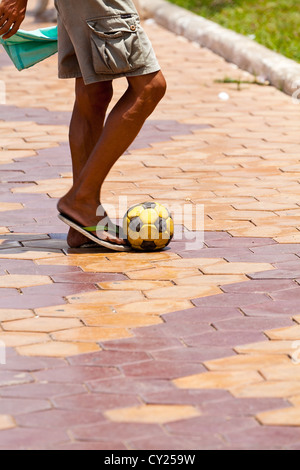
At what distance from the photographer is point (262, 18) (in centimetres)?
1124

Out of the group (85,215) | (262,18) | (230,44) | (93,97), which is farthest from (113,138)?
(262,18)

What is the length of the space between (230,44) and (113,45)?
17.4 feet

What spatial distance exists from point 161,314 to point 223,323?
256 millimetres

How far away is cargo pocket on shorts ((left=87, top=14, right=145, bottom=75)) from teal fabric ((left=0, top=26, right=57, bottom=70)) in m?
0.45

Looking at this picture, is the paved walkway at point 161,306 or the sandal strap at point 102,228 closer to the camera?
the paved walkway at point 161,306

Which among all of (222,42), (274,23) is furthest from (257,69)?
(274,23)

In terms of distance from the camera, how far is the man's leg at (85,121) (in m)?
4.60

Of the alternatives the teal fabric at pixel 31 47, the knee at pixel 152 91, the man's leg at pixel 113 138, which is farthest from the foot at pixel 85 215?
the teal fabric at pixel 31 47

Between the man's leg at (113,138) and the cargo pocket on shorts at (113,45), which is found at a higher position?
the cargo pocket on shorts at (113,45)

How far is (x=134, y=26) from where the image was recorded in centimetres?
441

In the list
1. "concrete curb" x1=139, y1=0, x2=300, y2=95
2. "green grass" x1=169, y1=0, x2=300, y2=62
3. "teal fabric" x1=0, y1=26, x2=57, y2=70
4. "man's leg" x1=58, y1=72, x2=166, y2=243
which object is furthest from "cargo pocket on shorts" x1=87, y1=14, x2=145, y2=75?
"green grass" x1=169, y1=0, x2=300, y2=62

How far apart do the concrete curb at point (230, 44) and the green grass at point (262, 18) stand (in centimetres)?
25

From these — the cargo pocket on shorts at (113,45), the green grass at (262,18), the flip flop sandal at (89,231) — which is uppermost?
the cargo pocket on shorts at (113,45)

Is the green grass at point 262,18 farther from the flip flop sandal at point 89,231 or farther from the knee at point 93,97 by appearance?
the flip flop sandal at point 89,231
